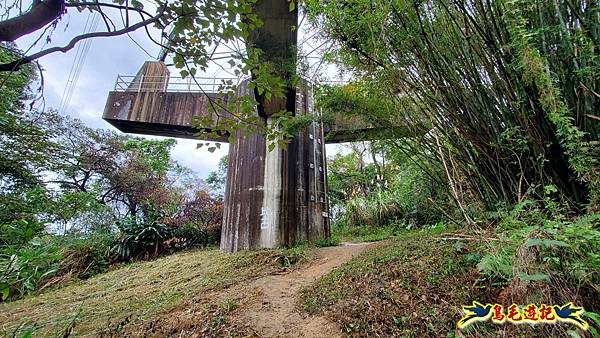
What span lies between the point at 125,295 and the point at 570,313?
11.8 feet

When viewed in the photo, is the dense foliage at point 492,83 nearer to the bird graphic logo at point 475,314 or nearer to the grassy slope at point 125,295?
the bird graphic logo at point 475,314

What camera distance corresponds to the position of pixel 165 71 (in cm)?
630

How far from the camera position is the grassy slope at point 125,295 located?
2189 millimetres

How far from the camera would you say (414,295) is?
1.71 m

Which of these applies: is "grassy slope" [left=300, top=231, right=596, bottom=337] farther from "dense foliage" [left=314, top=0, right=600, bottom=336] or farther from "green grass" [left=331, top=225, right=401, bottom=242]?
"green grass" [left=331, top=225, right=401, bottom=242]

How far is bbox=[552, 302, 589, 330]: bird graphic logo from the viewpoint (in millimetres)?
1080

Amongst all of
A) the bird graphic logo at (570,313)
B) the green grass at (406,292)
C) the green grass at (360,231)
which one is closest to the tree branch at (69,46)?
the green grass at (406,292)

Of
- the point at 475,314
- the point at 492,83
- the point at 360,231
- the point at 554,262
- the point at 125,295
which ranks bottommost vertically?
the point at 125,295

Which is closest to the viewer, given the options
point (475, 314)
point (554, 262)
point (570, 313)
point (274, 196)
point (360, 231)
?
point (570, 313)

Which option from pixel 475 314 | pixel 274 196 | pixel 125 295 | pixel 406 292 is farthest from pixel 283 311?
pixel 274 196

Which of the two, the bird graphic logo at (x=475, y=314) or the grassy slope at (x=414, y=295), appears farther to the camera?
the grassy slope at (x=414, y=295)

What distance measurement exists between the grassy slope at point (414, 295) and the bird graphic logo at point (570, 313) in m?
0.04

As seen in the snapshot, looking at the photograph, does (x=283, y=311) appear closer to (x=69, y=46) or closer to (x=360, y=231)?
(x=69, y=46)

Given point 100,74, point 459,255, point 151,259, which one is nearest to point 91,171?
point 100,74
